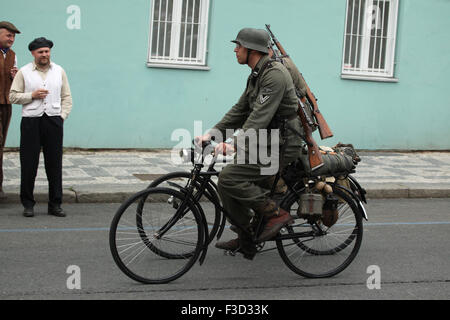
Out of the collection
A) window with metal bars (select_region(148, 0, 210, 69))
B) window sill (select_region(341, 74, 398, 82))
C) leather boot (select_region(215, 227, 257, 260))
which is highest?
window with metal bars (select_region(148, 0, 210, 69))

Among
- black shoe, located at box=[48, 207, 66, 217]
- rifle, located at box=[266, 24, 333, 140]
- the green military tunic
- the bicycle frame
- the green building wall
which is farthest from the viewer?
the green building wall

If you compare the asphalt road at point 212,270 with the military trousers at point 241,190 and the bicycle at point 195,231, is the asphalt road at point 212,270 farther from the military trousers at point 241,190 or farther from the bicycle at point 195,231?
the military trousers at point 241,190

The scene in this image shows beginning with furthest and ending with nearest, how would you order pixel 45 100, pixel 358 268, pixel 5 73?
1. pixel 5 73
2. pixel 45 100
3. pixel 358 268

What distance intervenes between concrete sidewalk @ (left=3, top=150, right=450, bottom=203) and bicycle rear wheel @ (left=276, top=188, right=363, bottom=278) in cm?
362

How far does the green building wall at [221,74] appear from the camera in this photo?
12.3 meters

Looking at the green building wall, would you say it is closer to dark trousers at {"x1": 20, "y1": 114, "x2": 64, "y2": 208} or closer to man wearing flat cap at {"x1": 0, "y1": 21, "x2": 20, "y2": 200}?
man wearing flat cap at {"x1": 0, "y1": 21, "x2": 20, "y2": 200}

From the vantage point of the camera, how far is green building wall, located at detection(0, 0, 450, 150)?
1230 centimetres

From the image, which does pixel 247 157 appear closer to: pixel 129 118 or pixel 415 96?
pixel 129 118

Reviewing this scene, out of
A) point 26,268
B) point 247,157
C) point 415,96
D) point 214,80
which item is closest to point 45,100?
point 26,268

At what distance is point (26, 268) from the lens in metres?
5.93

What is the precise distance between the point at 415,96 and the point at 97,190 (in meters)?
7.43

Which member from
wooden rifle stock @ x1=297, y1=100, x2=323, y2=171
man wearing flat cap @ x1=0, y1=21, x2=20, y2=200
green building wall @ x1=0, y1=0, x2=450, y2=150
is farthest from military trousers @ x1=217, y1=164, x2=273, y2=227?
green building wall @ x1=0, y1=0, x2=450, y2=150

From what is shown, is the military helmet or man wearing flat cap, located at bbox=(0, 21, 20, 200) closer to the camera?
the military helmet

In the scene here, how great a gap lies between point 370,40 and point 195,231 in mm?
9372
